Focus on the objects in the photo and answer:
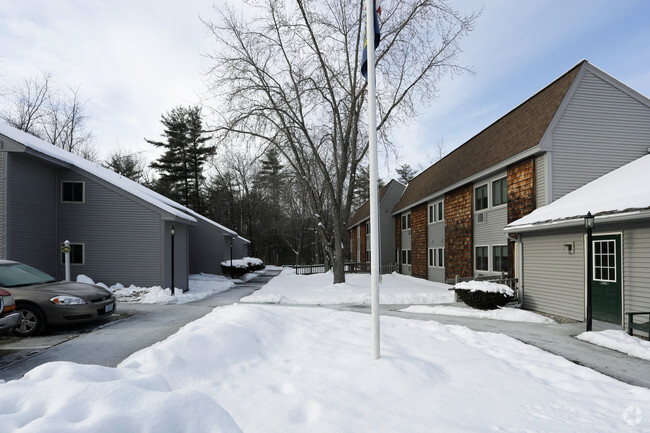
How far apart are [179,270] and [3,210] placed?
277 inches

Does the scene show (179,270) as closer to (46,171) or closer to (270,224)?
(46,171)

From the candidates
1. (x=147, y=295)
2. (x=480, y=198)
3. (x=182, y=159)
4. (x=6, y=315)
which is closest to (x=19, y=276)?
(x=6, y=315)

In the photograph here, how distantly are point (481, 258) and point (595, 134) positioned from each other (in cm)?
675

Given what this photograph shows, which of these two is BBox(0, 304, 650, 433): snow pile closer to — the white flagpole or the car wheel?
the white flagpole

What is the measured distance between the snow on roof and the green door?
0.96 m

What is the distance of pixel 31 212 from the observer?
14.1 m

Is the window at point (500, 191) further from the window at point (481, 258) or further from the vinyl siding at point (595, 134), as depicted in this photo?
the vinyl siding at point (595, 134)

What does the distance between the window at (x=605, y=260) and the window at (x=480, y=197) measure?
6.78 metres

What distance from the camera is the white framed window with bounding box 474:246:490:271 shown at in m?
15.9

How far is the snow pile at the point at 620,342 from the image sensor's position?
22.2 feet

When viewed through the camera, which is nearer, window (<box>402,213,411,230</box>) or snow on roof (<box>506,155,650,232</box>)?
snow on roof (<box>506,155,650,232</box>)

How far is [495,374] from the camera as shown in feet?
16.1

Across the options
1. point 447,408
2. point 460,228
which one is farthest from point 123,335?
point 460,228

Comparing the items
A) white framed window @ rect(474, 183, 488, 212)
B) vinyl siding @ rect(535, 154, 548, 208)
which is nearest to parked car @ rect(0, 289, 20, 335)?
vinyl siding @ rect(535, 154, 548, 208)
